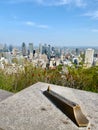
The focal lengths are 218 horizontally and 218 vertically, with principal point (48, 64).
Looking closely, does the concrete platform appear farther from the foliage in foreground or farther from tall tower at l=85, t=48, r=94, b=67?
tall tower at l=85, t=48, r=94, b=67

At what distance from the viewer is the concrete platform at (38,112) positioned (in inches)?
70.6

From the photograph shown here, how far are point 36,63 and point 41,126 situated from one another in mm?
4179

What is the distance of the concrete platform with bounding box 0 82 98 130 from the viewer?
1794 millimetres

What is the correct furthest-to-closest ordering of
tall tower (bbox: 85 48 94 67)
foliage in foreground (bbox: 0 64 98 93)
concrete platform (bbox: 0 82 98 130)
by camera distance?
tall tower (bbox: 85 48 94 67), foliage in foreground (bbox: 0 64 98 93), concrete platform (bbox: 0 82 98 130)

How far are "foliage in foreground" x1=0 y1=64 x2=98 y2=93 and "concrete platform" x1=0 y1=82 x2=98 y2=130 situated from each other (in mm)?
2420

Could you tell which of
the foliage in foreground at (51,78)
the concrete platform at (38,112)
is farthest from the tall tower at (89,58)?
the concrete platform at (38,112)

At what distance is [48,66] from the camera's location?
5.89m

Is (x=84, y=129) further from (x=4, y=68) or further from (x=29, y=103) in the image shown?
(x=4, y=68)

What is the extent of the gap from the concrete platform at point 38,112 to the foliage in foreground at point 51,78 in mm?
2420

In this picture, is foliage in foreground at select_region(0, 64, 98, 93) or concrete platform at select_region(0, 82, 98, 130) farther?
foliage in foreground at select_region(0, 64, 98, 93)

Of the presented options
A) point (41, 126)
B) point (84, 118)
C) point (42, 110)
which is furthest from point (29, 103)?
point (84, 118)

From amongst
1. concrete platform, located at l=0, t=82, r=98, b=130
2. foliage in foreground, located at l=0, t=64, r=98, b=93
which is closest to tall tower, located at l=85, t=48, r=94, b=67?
foliage in foreground, located at l=0, t=64, r=98, b=93

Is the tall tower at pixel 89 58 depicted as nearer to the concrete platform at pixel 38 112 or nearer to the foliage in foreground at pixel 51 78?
the foliage in foreground at pixel 51 78

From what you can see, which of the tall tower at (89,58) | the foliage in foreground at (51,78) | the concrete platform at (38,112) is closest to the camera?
the concrete platform at (38,112)
